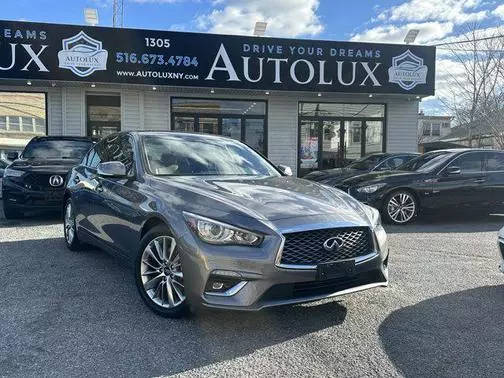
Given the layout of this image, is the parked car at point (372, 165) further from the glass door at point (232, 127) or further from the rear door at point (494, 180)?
the glass door at point (232, 127)

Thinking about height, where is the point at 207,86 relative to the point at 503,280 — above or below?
above

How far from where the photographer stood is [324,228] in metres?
3.51

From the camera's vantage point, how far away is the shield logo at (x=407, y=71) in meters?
14.3

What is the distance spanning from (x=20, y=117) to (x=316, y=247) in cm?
1371

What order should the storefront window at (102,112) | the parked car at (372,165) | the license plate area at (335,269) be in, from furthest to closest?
the storefront window at (102,112)
the parked car at (372,165)
the license plate area at (335,269)

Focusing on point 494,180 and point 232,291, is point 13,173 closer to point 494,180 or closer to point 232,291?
point 232,291

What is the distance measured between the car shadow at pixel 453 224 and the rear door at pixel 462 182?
12.3 inches

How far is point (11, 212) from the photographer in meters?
8.64

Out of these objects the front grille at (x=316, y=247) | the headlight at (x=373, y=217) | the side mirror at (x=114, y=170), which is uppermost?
the side mirror at (x=114, y=170)

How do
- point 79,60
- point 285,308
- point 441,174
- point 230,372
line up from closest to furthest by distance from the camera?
point 230,372, point 285,308, point 441,174, point 79,60

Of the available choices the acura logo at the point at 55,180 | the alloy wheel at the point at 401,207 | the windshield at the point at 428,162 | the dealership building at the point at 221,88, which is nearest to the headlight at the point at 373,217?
the alloy wheel at the point at 401,207

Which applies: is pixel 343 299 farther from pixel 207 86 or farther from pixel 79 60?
pixel 79 60

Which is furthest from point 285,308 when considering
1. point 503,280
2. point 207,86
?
point 207,86

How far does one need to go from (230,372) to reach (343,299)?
5.26 ft
